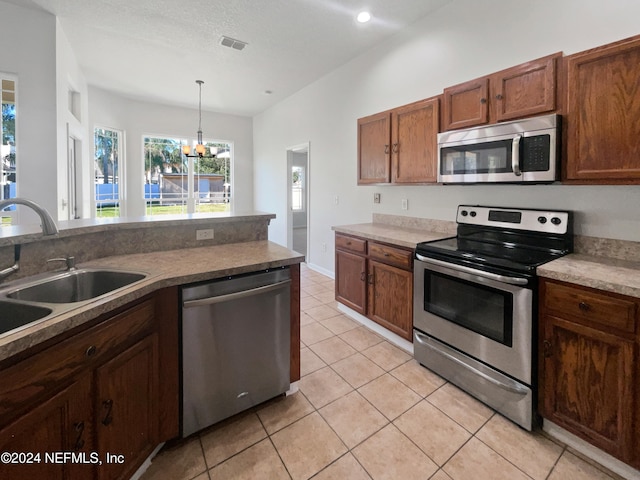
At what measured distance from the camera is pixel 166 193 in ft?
21.1

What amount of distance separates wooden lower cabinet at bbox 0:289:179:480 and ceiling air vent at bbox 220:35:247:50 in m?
3.20

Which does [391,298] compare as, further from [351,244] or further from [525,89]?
[525,89]

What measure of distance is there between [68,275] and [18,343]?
722 millimetres

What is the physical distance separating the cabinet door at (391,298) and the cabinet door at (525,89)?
130cm

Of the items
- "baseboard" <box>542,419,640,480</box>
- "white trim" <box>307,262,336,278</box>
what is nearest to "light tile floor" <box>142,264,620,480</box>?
"baseboard" <box>542,419,640,480</box>

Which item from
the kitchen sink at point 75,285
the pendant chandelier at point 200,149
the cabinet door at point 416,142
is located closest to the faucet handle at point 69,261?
the kitchen sink at point 75,285

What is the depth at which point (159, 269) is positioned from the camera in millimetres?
1579

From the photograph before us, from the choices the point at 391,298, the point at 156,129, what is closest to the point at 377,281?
the point at 391,298

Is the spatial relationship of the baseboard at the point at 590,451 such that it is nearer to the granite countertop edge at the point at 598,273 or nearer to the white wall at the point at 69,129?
the granite countertop edge at the point at 598,273

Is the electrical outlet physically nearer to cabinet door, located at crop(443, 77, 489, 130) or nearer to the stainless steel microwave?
the stainless steel microwave

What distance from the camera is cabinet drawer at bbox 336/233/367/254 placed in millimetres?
2865

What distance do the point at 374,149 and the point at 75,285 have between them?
8.51ft

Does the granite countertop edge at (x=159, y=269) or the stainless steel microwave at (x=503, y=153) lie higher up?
the stainless steel microwave at (x=503, y=153)

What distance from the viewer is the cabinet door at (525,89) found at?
185cm
